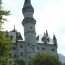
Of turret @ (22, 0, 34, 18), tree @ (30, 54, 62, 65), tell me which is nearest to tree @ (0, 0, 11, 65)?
tree @ (30, 54, 62, 65)

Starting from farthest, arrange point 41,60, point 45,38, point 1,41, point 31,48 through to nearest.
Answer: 1. point 45,38
2. point 31,48
3. point 41,60
4. point 1,41

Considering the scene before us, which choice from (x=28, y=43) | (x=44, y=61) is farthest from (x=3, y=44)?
(x=28, y=43)

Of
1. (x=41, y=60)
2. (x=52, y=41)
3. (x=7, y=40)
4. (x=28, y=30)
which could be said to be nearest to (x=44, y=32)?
(x=52, y=41)

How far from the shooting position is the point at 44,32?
424 feet

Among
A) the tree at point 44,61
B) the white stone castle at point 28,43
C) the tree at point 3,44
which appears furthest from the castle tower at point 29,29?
the tree at point 3,44

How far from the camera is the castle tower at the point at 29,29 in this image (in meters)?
115

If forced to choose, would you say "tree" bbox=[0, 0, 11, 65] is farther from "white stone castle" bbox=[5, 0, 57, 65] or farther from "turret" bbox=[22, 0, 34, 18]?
"turret" bbox=[22, 0, 34, 18]

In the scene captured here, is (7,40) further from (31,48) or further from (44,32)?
(44,32)

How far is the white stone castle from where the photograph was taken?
115 m

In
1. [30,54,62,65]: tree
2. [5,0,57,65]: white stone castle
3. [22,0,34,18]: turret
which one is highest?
[22,0,34,18]: turret

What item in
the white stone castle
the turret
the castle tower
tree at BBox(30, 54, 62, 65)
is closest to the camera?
tree at BBox(30, 54, 62, 65)

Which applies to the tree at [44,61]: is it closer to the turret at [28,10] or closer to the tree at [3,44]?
the turret at [28,10]

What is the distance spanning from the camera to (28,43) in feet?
381

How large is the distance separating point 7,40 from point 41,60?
50.1m
